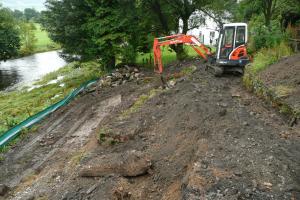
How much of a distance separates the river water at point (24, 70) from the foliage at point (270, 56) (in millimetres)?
25101

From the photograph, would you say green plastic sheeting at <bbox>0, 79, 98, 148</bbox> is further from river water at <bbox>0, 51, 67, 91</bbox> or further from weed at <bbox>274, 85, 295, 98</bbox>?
river water at <bbox>0, 51, 67, 91</bbox>

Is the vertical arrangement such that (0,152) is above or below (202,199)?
below

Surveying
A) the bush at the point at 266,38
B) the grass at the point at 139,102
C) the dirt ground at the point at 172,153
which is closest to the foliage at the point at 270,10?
the bush at the point at 266,38

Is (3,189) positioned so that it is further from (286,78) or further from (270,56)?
(270,56)

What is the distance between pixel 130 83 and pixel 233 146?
13089 mm

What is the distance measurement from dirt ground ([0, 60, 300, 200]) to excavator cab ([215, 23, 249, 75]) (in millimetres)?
1049

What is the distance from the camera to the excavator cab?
17141mm

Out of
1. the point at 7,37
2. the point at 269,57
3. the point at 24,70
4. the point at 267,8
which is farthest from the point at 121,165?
the point at 24,70

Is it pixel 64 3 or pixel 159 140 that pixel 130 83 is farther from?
pixel 159 140

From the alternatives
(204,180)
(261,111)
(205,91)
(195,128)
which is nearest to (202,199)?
(204,180)

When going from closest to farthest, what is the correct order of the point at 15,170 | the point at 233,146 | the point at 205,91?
the point at 233,146 → the point at 15,170 → the point at 205,91

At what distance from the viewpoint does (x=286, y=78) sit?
1284 cm

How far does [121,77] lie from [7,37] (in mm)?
26141

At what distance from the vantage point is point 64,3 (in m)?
24.2
